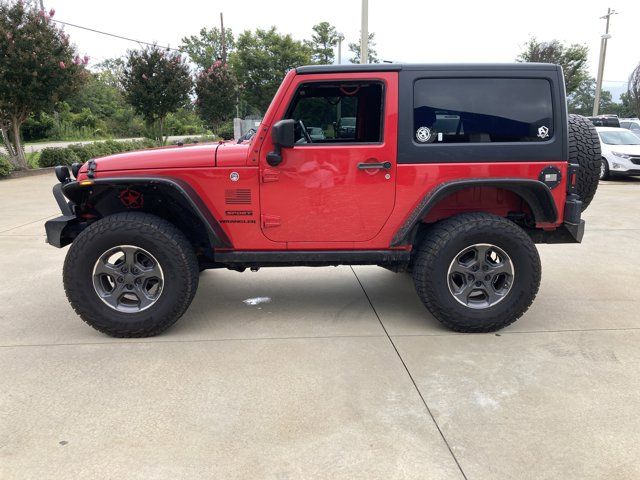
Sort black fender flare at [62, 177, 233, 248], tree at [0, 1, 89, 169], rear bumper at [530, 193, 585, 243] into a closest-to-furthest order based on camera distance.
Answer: black fender flare at [62, 177, 233, 248], rear bumper at [530, 193, 585, 243], tree at [0, 1, 89, 169]

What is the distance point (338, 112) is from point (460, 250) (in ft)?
4.38

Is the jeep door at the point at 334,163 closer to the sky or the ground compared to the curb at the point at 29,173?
closer to the sky

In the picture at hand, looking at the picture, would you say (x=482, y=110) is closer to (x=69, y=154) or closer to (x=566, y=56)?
(x=69, y=154)

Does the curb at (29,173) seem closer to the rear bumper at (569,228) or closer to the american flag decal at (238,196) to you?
the american flag decal at (238,196)

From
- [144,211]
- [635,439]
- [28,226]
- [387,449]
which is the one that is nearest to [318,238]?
[144,211]

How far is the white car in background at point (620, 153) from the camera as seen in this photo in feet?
43.3

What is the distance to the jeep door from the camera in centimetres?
359

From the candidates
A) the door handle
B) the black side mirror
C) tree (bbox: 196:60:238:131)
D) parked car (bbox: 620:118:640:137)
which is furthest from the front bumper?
tree (bbox: 196:60:238:131)

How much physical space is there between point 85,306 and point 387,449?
92.6 inches

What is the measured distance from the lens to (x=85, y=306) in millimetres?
3617

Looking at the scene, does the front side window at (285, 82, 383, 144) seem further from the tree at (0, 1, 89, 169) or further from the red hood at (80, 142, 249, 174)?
the tree at (0, 1, 89, 169)

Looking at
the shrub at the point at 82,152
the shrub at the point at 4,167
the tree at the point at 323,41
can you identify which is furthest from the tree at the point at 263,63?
the shrub at the point at 4,167

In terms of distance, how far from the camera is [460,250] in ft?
12.0

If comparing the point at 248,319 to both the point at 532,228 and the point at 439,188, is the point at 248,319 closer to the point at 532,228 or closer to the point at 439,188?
the point at 439,188
